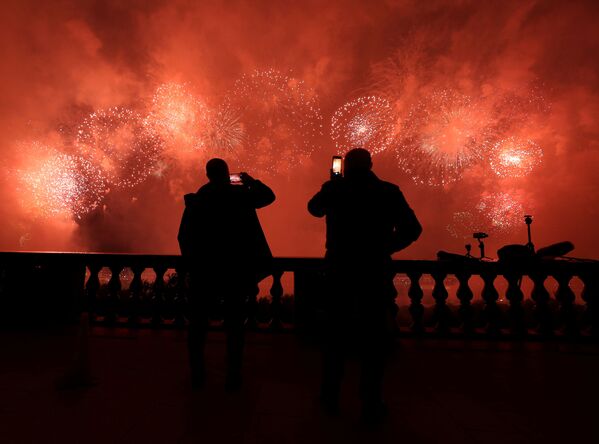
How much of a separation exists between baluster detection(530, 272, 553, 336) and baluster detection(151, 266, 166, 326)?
5.10 metres

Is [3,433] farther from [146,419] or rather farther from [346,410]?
[346,410]

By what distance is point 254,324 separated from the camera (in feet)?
14.6

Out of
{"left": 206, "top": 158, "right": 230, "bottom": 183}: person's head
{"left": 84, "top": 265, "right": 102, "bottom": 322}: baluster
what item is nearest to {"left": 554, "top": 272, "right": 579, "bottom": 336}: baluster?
{"left": 206, "top": 158, "right": 230, "bottom": 183}: person's head

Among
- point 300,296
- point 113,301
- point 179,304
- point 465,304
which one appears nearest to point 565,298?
point 465,304

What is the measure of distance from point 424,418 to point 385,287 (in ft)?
3.08

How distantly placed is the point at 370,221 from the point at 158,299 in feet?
12.3

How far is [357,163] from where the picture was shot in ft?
7.42

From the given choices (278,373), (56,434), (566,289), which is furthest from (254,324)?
(566,289)

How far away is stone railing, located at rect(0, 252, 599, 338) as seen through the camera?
435cm

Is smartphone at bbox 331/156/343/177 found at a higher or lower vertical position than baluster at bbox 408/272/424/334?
higher

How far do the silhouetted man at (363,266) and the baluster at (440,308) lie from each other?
2.57m

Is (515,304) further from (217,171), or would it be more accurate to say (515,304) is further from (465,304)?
(217,171)

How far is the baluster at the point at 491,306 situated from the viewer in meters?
4.37

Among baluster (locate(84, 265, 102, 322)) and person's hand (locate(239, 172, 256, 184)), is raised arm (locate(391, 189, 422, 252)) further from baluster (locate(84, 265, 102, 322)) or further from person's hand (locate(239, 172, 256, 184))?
baluster (locate(84, 265, 102, 322))
